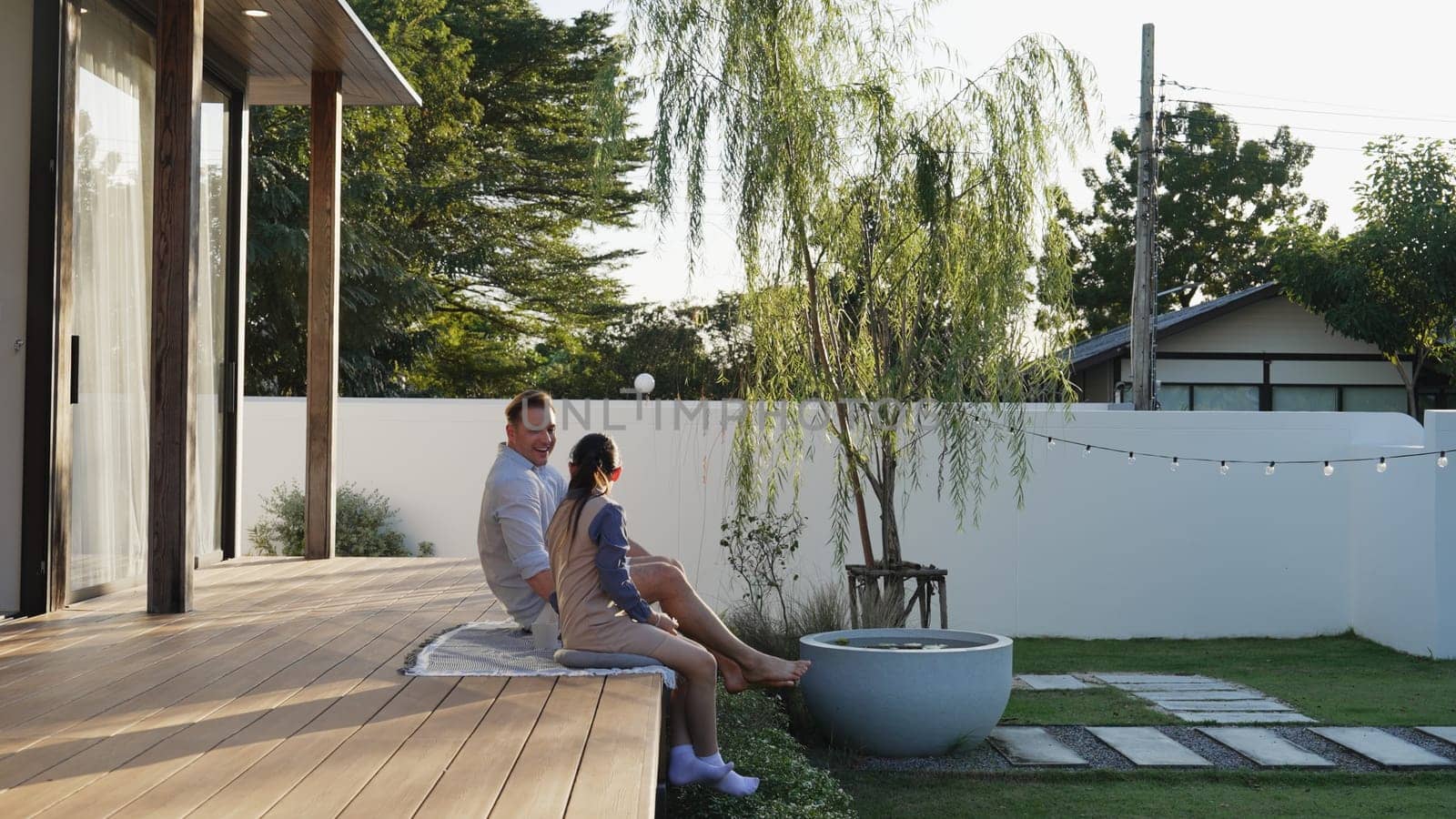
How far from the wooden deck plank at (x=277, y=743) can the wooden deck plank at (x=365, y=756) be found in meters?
0.04

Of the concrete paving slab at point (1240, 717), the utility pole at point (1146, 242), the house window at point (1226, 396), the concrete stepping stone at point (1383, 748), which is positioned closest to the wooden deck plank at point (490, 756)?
the concrete stepping stone at point (1383, 748)

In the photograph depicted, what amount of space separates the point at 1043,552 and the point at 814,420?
2.73 metres

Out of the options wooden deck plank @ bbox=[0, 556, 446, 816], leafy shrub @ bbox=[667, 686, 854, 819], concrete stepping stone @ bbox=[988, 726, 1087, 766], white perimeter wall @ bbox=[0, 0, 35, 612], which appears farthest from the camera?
concrete stepping stone @ bbox=[988, 726, 1087, 766]

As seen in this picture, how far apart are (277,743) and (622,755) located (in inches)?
30.8

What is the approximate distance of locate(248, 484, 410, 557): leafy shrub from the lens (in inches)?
354

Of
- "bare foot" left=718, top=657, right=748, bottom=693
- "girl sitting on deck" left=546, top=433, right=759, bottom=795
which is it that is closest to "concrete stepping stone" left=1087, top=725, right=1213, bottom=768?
"bare foot" left=718, top=657, right=748, bottom=693

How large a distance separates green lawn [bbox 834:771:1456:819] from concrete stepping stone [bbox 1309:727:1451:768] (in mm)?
172

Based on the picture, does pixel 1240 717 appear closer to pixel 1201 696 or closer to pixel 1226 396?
pixel 1201 696

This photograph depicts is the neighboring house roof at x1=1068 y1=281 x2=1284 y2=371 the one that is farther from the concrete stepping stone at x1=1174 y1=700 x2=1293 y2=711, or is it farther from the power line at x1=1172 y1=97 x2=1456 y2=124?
the concrete stepping stone at x1=1174 y1=700 x2=1293 y2=711

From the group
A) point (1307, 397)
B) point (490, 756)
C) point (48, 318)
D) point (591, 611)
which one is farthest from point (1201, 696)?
point (1307, 397)

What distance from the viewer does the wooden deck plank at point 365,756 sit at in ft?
8.06

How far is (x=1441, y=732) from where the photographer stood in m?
6.21

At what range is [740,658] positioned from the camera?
14.7 ft

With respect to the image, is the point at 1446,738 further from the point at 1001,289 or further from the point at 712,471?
the point at 712,471
